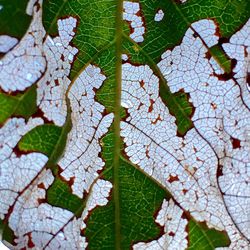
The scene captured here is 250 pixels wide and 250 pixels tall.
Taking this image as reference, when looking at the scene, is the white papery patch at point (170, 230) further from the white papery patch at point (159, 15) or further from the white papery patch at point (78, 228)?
the white papery patch at point (159, 15)

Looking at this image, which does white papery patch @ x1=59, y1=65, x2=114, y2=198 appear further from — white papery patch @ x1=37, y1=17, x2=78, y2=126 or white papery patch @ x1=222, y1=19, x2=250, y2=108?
white papery patch @ x1=222, y1=19, x2=250, y2=108

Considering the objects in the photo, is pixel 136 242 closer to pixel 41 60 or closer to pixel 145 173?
pixel 145 173

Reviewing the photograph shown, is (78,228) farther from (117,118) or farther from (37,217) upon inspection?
(117,118)

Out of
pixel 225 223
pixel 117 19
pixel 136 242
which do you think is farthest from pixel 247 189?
pixel 117 19

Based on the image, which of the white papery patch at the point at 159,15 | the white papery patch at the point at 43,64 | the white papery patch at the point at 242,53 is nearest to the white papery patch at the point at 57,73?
the white papery patch at the point at 43,64

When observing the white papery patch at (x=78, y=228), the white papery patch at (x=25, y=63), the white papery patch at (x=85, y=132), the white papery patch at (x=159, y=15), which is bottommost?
the white papery patch at (x=78, y=228)

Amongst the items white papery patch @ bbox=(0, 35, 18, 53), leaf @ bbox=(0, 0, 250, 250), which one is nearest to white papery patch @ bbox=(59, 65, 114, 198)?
leaf @ bbox=(0, 0, 250, 250)
